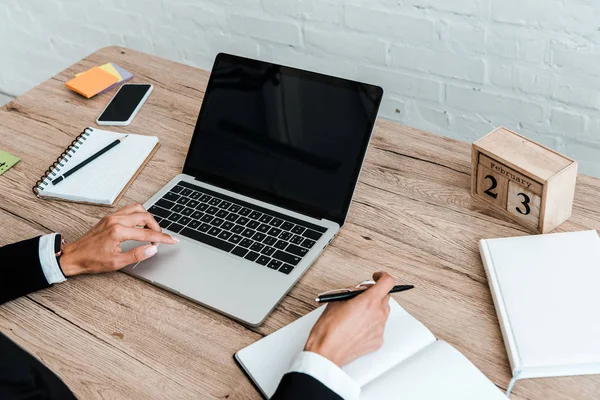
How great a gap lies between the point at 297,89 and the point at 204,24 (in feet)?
3.86

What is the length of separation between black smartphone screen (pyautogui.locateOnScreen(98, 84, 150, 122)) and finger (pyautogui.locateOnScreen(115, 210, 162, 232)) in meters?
0.42

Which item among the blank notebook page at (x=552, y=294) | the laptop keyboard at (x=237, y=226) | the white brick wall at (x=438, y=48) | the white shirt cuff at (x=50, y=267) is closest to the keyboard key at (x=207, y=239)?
the laptop keyboard at (x=237, y=226)

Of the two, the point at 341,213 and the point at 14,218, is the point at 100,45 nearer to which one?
the point at 14,218

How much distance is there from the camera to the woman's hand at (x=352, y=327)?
0.83 metres

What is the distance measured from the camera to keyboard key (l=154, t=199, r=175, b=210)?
3.78 ft

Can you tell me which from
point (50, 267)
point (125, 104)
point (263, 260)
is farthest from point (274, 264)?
point (125, 104)

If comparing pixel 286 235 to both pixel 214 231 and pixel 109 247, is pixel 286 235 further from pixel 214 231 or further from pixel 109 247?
pixel 109 247

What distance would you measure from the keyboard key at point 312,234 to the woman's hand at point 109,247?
22 centimetres

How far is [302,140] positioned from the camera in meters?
1.12

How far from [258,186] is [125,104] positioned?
51cm

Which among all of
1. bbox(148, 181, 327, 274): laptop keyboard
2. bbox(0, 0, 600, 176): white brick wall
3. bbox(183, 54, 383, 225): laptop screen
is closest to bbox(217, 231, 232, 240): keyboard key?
bbox(148, 181, 327, 274): laptop keyboard

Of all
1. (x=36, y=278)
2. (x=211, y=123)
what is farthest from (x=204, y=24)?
(x=36, y=278)

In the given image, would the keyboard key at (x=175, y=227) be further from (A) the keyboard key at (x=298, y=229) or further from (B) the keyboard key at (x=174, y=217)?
(A) the keyboard key at (x=298, y=229)

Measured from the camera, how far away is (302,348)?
34.7 inches
